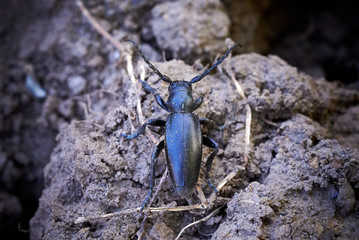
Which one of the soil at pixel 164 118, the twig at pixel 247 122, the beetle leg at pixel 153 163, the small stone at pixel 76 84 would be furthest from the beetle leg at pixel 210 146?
the small stone at pixel 76 84

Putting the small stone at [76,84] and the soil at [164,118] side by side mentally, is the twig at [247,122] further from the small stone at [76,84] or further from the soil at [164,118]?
the small stone at [76,84]

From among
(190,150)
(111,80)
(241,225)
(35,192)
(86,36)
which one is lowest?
(35,192)

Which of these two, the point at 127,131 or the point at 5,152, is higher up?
the point at 127,131

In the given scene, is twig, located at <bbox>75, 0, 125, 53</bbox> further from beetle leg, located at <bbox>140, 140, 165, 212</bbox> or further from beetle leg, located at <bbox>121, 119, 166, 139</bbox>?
beetle leg, located at <bbox>140, 140, 165, 212</bbox>

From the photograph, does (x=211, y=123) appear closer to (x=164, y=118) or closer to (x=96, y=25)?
(x=164, y=118)

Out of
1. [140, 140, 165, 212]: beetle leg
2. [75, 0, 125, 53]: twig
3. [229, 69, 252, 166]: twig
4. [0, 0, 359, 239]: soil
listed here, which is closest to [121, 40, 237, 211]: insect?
[140, 140, 165, 212]: beetle leg

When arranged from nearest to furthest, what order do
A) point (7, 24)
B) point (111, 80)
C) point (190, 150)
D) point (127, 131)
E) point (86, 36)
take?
1. point (190, 150)
2. point (127, 131)
3. point (111, 80)
4. point (86, 36)
5. point (7, 24)

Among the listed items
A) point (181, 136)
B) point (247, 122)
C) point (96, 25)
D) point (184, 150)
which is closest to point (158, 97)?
point (181, 136)

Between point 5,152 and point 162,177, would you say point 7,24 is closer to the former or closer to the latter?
point 5,152

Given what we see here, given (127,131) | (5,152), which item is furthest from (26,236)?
(127,131)

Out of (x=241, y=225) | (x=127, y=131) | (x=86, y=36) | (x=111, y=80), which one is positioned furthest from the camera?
(x=86, y=36)

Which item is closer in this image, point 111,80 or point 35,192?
point 111,80
